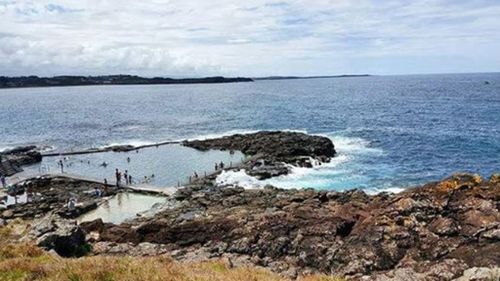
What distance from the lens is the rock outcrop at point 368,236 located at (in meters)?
16.5

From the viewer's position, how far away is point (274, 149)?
208ft

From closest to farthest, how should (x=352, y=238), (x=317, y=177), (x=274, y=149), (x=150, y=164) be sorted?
(x=352, y=238) → (x=317, y=177) → (x=150, y=164) → (x=274, y=149)

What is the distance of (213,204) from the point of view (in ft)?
121

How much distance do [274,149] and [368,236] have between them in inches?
1766

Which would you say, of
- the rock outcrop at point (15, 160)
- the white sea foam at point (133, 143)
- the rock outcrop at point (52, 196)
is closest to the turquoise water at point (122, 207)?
the rock outcrop at point (52, 196)

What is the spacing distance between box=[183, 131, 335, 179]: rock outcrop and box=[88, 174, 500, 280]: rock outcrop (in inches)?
1067

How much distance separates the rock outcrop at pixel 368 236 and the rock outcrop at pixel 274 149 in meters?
27.1

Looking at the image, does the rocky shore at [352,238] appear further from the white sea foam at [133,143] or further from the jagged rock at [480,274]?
the white sea foam at [133,143]

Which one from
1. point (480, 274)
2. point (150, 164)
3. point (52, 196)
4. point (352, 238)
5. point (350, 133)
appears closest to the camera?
point (480, 274)

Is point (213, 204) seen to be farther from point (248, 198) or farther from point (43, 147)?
point (43, 147)

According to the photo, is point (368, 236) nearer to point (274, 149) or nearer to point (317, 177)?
point (317, 177)

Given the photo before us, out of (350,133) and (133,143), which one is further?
(350,133)

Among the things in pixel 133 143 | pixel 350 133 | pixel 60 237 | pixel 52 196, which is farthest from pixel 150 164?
pixel 60 237

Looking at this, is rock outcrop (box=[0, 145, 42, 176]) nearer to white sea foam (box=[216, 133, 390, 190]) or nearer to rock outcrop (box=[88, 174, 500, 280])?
white sea foam (box=[216, 133, 390, 190])
